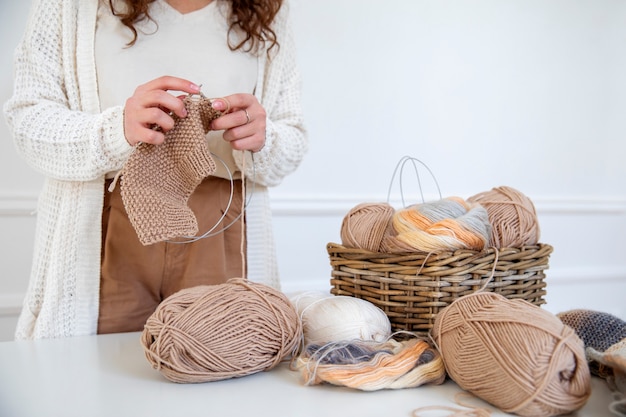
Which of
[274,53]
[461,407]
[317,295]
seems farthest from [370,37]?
[461,407]

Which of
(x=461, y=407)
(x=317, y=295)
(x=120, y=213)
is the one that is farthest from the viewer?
(x=120, y=213)

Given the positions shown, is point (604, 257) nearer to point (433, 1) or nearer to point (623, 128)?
point (623, 128)

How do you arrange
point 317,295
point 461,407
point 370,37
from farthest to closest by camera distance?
point 370,37, point 317,295, point 461,407

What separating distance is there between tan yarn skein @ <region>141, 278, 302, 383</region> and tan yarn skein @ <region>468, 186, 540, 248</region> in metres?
0.33

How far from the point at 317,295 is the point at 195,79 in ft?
1.51

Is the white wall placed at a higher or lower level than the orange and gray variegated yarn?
higher

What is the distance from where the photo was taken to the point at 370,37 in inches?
63.5

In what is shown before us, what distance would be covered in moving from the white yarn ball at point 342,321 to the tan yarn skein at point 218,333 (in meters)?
0.06

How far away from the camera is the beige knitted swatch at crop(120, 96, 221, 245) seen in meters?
0.70

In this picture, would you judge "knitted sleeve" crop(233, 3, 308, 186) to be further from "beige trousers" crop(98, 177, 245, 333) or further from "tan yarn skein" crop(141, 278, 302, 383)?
"tan yarn skein" crop(141, 278, 302, 383)

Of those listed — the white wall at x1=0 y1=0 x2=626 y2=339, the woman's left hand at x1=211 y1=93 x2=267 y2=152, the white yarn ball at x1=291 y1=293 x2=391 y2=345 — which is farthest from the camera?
the white wall at x1=0 y1=0 x2=626 y2=339

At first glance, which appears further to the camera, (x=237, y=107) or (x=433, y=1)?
(x=433, y=1)

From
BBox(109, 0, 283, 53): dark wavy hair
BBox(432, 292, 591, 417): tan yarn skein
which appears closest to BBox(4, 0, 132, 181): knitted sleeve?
BBox(109, 0, 283, 53): dark wavy hair

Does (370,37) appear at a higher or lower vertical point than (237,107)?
higher
